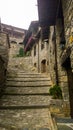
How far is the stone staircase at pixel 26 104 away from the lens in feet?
23.5

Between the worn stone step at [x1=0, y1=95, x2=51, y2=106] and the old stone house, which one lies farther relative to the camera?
the worn stone step at [x1=0, y1=95, x2=51, y2=106]

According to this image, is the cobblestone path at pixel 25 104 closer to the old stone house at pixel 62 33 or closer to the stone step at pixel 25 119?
the stone step at pixel 25 119

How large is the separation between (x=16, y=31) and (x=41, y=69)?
18.0m

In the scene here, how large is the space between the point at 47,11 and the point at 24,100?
5.44 metres

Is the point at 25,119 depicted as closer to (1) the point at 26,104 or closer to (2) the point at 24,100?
(1) the point at 26,104

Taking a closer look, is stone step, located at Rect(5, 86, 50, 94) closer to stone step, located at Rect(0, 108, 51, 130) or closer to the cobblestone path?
the cobblestone path

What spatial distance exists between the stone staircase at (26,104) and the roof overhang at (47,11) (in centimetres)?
433

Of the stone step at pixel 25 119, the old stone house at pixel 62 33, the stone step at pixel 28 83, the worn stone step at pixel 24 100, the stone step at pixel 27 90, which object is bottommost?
the stone step at pixel 25 119

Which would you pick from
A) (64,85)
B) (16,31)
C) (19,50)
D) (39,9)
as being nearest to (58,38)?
(39,9)

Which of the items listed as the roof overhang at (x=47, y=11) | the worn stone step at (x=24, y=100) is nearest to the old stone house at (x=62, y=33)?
the roof overhang at (x=47, y=11)

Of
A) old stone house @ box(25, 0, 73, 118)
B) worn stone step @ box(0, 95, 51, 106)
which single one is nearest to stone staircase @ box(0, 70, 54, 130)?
worn stone step @ box(0, 95, 51, 106)

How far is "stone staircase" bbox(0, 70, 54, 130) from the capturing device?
7148 mm

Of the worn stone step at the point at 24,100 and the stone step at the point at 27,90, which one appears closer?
the worn stone step at the point at 24,100

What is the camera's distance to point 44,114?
8.27 m
